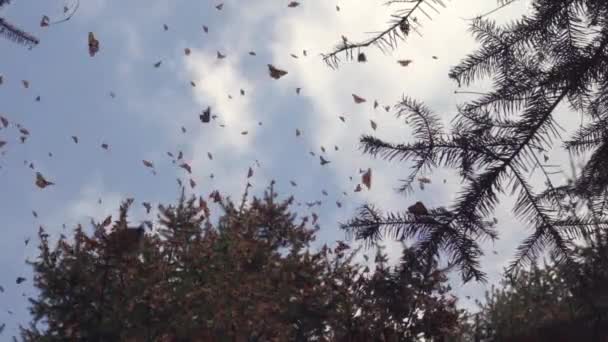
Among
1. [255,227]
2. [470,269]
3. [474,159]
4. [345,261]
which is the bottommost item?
[470,269]

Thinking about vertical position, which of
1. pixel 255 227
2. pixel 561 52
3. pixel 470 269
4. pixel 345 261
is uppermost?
pixel 255 227

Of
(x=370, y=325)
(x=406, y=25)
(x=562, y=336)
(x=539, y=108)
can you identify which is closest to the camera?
(x=406, y=25)

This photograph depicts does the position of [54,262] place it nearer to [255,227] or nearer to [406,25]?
[255,227]

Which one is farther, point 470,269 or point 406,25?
point 470,269

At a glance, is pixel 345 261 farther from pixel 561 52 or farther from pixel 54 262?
pixel 561 52

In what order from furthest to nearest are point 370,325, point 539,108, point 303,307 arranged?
point 303,307 → point 370,325 → point 539,108

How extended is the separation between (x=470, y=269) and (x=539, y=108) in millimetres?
1221

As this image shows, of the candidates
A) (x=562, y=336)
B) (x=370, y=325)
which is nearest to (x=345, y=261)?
(x=370, y=325)

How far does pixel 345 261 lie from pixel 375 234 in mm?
12487

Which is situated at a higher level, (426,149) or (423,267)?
(426,149)

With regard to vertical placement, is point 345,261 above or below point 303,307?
above

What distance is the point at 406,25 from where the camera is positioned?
3.60 meters

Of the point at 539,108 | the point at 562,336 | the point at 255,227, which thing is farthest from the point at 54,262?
the point at 539,108

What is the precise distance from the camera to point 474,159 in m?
4.31
